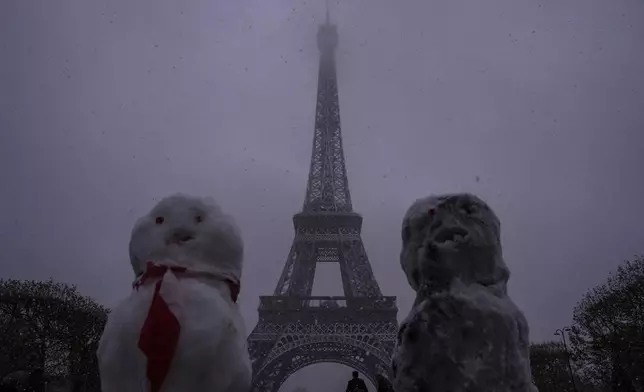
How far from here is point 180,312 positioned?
→ 418 centimetres

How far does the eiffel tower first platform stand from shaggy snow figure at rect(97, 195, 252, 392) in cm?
2003

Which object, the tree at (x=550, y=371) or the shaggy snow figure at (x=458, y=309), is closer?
the shaggy snow figure at (x=458, y=309)

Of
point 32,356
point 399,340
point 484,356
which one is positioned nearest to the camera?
point 484,356

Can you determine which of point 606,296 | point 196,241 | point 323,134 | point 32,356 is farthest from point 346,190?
point 196,241

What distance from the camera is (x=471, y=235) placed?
4.18 metres

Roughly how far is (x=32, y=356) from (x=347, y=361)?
1430 centimetres

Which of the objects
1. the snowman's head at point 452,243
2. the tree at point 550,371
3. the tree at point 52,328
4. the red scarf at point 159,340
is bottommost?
the red scarf at point 159,340

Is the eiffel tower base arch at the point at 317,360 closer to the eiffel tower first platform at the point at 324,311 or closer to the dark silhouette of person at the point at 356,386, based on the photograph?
the eiffel tower first platform at the point at 324,311

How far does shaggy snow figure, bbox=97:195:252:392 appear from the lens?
4.02 m

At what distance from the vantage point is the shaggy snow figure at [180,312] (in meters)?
4.02

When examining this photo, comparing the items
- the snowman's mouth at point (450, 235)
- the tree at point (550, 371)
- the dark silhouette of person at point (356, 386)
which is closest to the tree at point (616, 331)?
the tree at point (550, 371)

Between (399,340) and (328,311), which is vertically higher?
(328,311)

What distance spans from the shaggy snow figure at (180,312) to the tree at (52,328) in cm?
1427

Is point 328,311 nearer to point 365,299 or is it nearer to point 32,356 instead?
point 365,299
